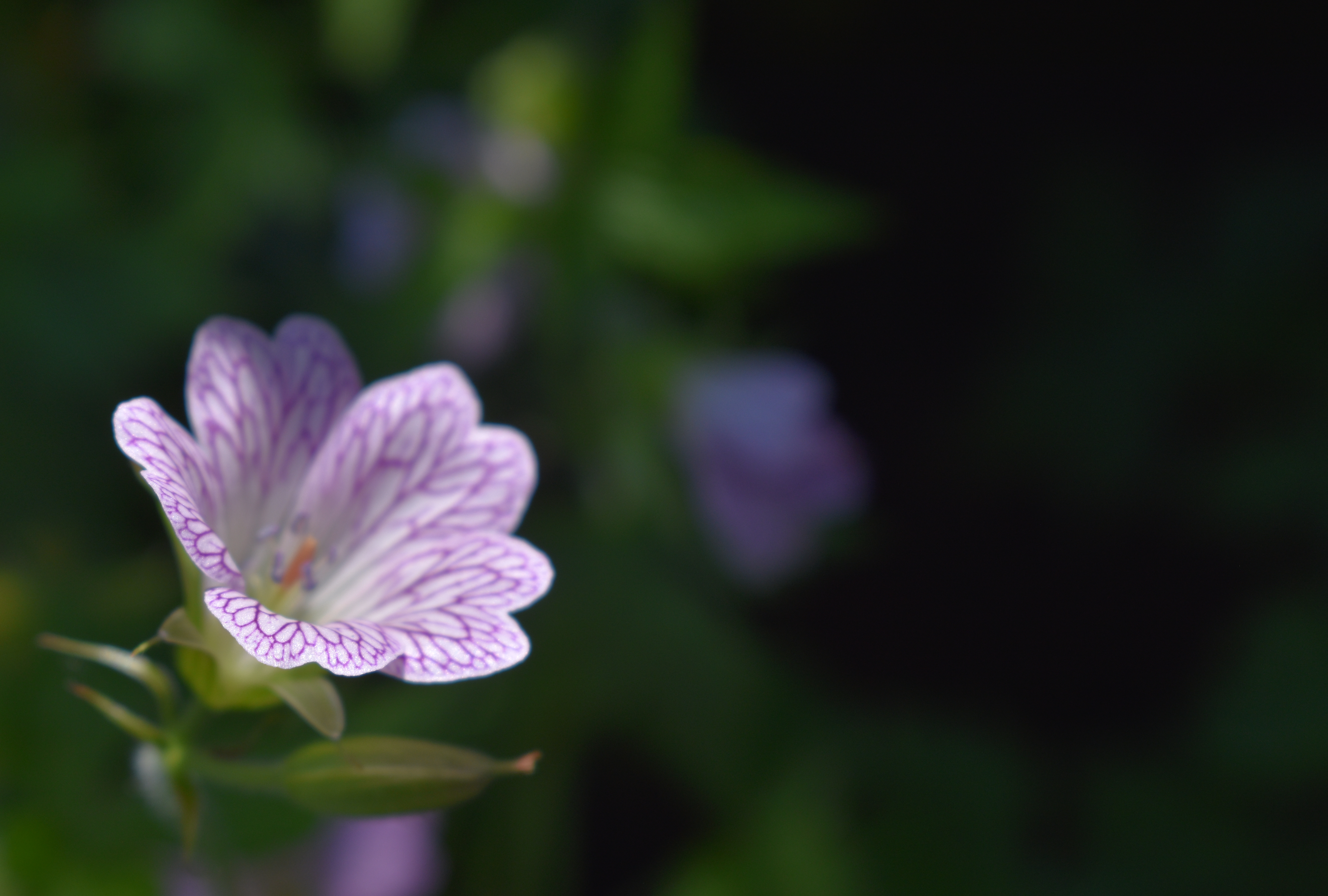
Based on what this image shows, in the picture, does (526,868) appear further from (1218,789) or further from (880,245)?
(880,245)

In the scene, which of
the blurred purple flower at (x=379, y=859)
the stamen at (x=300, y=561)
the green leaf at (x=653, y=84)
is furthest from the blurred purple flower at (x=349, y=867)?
the green leaf at (x=653, y=84)

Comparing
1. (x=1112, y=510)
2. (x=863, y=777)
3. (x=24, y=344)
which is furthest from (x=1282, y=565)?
(x=24, y=344)

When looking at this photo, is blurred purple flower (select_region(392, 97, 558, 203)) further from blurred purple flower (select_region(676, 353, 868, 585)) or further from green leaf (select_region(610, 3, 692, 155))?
blurred purple flower (select_region(676, 353, 868, 585))

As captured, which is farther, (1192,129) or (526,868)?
(1192,129)


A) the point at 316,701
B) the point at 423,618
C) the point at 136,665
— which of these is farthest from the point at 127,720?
the point at 423,618

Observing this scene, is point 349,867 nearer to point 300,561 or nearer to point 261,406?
point 300,561

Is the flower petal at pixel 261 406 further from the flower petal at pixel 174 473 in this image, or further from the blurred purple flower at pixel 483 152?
the blurred purple flower at pixel 483 152

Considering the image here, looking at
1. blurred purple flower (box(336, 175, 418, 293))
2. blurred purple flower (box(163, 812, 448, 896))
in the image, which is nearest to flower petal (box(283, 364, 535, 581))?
blurred purple flower (box(163, 812, 448, 896))
